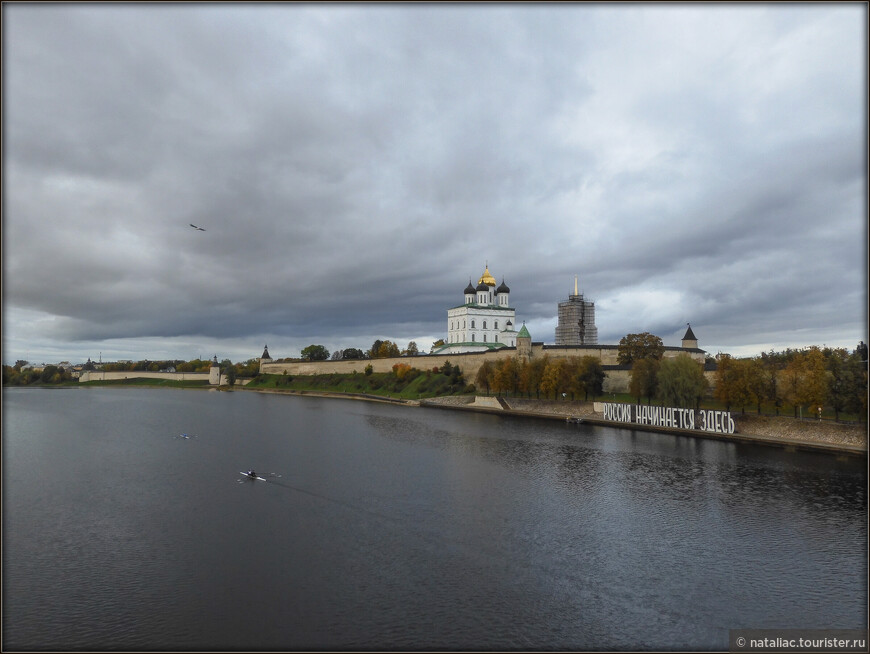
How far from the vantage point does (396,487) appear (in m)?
19.7

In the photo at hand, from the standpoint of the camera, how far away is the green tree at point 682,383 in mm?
33469

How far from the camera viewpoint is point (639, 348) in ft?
150

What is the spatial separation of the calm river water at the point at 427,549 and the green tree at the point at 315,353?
236 ft

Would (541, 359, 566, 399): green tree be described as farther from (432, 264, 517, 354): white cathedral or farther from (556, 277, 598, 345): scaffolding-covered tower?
(556, 277, 598, 345): scaffolding-covered tower

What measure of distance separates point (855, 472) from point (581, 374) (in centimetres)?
2193

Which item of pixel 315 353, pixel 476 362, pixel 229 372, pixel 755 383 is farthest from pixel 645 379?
pixel 229 372

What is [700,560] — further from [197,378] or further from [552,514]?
[197,378]

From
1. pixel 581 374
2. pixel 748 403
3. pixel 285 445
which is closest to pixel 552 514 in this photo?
pixel 285 445

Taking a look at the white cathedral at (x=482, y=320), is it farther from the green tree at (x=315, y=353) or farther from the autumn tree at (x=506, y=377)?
the green tree at (x=315, y=353)

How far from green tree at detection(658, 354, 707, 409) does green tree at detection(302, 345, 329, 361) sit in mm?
72313

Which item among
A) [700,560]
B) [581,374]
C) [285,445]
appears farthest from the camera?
[581,374]

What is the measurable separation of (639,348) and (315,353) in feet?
221

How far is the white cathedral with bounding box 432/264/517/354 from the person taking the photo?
7237cm

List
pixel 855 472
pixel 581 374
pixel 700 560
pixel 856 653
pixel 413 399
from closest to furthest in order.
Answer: pixel 856 653
pixel 700 560
pixel 855 472
pixel 581 374
pixel 413 399
